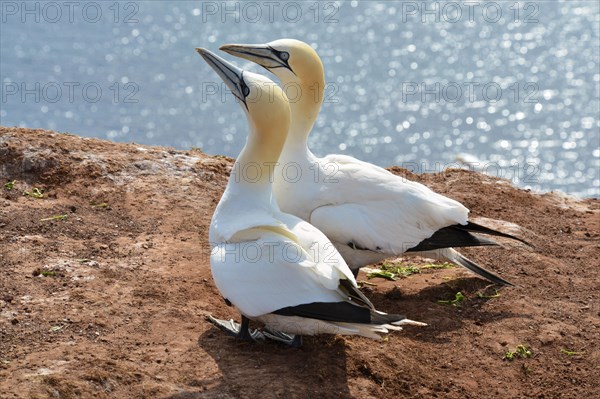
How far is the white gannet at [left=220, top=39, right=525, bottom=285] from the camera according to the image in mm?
6875

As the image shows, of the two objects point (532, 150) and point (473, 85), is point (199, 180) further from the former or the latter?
point (473, 85)

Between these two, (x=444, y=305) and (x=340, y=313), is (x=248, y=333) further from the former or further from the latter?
(x=444, y=305)

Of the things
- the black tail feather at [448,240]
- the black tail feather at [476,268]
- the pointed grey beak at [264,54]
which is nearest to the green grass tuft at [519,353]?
the black tail feather at [476,268]

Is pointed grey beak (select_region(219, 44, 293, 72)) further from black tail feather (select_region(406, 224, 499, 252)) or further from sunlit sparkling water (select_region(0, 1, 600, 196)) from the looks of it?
sunlit sparkling water (select_region(0, 1, 600, 196))

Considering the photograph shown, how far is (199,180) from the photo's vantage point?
27.6 feet

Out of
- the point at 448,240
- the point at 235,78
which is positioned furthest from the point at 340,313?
the point at 448,240

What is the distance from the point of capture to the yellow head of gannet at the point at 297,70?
7.27m

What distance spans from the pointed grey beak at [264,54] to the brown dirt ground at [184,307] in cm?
134

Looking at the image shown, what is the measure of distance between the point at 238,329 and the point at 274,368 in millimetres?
513

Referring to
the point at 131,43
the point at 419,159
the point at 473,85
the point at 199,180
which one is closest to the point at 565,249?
the point at 199,180

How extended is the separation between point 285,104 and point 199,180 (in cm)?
241

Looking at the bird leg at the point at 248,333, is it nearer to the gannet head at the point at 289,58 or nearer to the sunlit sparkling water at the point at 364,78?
the gannet head at the point at 289,58

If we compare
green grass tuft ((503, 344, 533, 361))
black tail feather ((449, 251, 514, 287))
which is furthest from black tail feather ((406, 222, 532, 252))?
green grass tuft ((503, 344, 533, 361))

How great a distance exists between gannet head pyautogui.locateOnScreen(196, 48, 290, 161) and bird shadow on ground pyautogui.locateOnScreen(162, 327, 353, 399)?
120 centimetres
